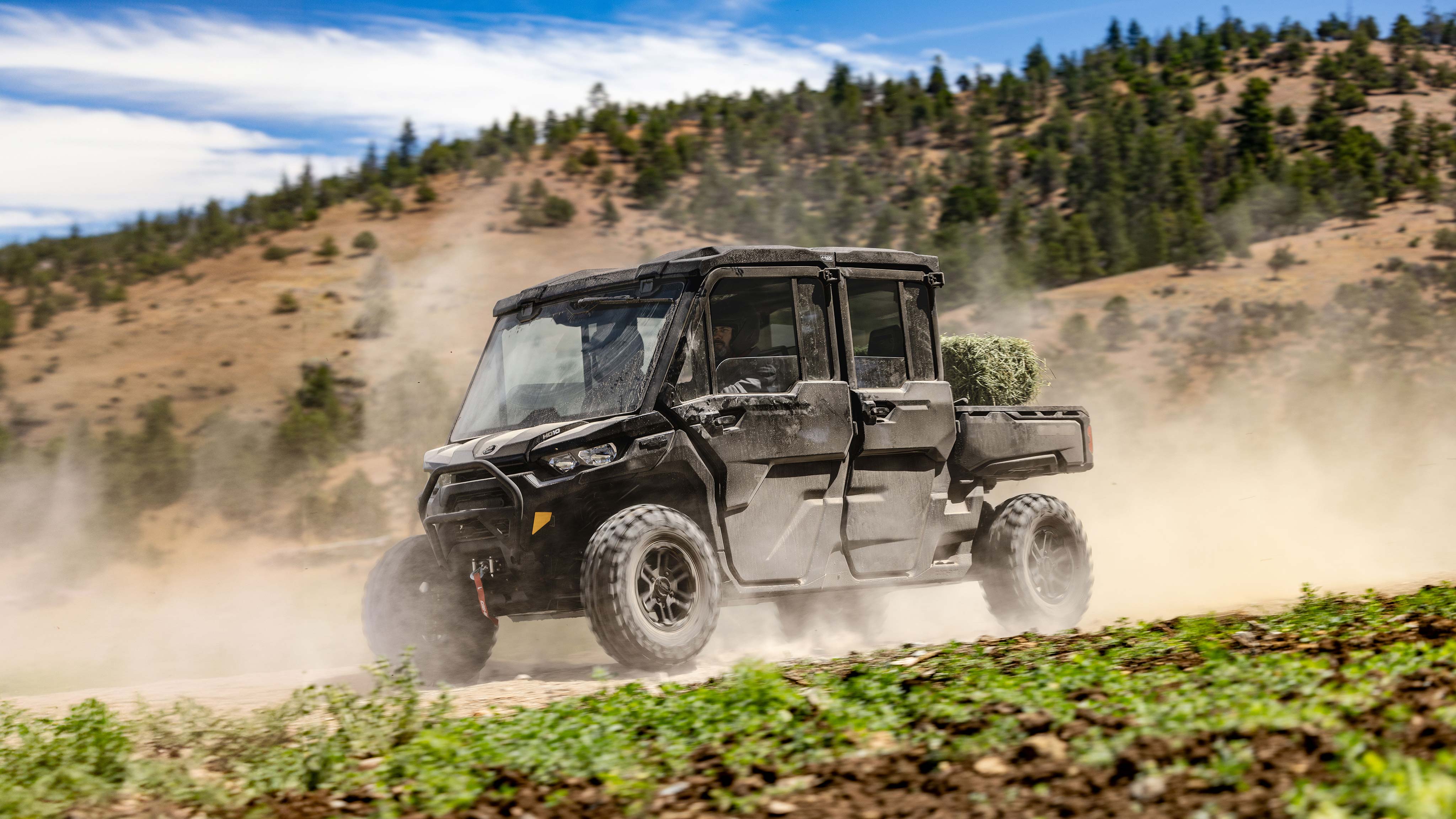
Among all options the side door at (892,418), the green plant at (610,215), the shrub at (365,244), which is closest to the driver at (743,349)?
the side door at (892,418)

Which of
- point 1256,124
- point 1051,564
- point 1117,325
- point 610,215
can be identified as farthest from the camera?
point 1256,124

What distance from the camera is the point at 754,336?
8.46 m

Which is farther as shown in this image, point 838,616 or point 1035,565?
point 838,616

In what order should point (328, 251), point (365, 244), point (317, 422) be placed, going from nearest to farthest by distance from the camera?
point (317, 422), point (328, 251), point (365, 244)

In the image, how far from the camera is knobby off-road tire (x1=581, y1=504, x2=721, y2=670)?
23.6ft

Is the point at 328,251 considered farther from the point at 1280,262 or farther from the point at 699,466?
the point at 699,466

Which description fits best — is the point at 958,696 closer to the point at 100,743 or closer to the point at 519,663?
the point at 100,743

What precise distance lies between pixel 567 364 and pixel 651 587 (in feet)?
5.71

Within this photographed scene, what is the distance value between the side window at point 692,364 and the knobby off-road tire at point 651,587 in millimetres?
766

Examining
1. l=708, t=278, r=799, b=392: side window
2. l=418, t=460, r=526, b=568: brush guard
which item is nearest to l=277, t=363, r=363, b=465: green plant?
l=418, t=460, r=526, b=568: brush guard

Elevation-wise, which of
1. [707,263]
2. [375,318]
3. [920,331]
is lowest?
[920,331]

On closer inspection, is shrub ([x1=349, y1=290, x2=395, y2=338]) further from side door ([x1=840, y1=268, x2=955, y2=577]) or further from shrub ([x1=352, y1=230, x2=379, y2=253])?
side door ([x1=840, y1=268, x2=955, y2=577])

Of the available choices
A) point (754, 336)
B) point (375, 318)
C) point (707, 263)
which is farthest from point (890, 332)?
point (375, 318)

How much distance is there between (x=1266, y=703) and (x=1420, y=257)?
1408 inches
